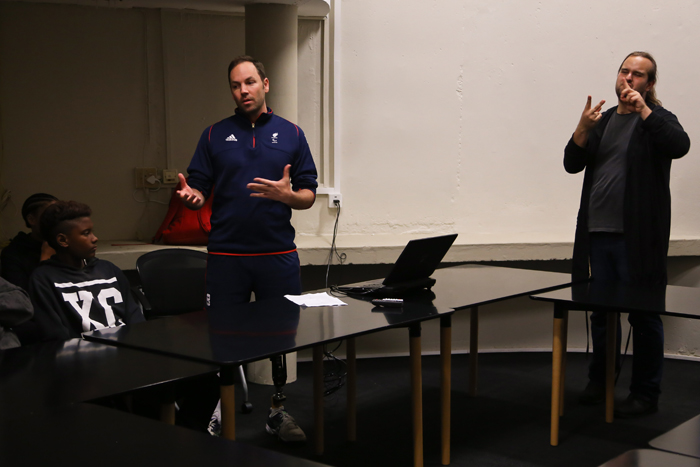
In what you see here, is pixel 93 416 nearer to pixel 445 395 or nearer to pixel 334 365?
pixel 445 395

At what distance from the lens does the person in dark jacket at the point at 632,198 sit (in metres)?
3.03

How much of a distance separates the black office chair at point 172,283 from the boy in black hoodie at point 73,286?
421 mm

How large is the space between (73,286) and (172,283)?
2.61 feet

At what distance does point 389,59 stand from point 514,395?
7.61ft

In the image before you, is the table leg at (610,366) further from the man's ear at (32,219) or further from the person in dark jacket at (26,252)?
the man's ear at (32,219)

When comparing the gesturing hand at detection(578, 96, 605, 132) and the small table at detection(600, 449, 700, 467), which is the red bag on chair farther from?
the small table at detection(600, 449, 700, 467)

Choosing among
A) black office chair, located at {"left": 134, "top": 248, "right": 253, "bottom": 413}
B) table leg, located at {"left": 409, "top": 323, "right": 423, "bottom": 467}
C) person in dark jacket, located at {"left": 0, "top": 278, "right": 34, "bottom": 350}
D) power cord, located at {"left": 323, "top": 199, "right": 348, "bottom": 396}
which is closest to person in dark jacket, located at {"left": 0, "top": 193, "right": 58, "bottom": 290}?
black office chair, located at {"left": 134, "top": 248, "right": 253, "bottom": 413}

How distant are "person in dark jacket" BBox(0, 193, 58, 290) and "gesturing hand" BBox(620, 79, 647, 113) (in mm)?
2769

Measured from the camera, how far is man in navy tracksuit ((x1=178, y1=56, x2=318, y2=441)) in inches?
105

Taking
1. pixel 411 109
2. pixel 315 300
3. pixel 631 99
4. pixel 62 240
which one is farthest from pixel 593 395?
pixel 62 240

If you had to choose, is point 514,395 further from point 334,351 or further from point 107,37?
point 107,37

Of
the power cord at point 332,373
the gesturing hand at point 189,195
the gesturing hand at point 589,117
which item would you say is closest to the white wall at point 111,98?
the power cord at point 332,373

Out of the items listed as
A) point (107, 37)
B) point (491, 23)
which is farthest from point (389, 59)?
point (107, 37)

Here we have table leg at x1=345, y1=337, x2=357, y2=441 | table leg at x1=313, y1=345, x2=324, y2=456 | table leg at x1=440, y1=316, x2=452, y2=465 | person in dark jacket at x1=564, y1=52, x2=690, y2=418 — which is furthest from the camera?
person in dark jacket at x1=564, y1=52, x2=690, y2=418
